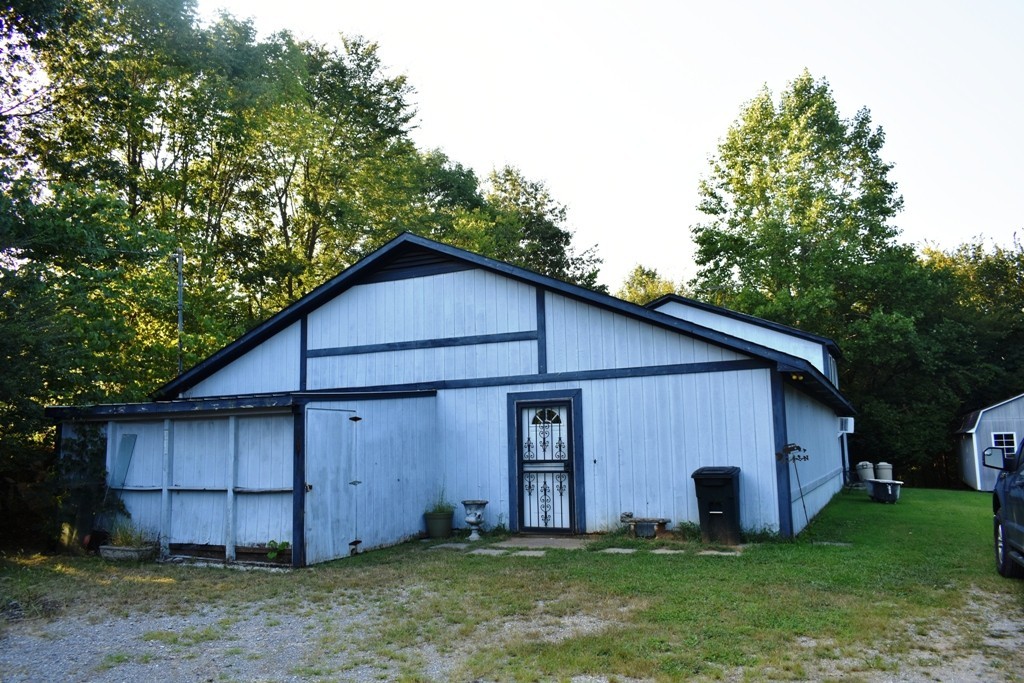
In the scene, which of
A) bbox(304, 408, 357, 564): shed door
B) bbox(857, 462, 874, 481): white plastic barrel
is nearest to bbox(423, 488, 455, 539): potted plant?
bbox(304, 408, 357, 564): shed door

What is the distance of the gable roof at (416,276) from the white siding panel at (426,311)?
0.16m

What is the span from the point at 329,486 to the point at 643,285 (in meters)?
46.8

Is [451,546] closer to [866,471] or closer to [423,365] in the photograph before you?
[423,365]

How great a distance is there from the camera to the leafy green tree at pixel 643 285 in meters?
53.0

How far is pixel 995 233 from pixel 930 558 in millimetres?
33331

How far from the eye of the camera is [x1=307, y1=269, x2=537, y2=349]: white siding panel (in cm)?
1198

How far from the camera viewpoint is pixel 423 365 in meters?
12.5

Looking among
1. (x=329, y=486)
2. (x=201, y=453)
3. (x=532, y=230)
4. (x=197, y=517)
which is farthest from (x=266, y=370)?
(x=532, y=230)

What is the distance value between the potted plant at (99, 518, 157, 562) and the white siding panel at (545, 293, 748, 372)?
633cm

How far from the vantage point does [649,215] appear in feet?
104

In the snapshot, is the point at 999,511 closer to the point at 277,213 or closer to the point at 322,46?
the point at 277,213

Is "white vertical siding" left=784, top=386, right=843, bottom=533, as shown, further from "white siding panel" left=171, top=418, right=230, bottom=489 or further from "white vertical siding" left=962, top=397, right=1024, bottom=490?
"white vertical siding" left=962, top=397, right=1024, bottom=490

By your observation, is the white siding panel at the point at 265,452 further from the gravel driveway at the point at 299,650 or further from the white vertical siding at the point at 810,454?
the white vertical siding at the point at 810,454

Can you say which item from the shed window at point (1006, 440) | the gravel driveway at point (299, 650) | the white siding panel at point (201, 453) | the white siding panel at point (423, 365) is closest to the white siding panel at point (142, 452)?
the white siding panel at point (201, 453)
